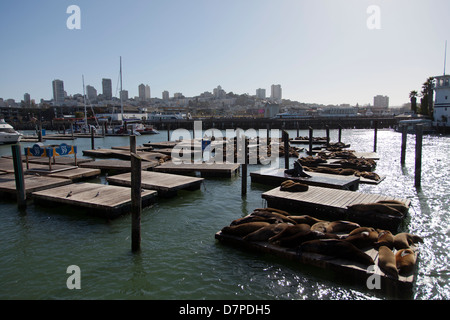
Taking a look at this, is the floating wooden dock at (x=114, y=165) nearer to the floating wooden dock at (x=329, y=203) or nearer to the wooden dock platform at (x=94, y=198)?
the wooden dock platform at (x=94, y=198)

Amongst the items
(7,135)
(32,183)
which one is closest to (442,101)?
(32,183)

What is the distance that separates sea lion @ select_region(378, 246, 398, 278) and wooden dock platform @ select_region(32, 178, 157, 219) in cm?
749

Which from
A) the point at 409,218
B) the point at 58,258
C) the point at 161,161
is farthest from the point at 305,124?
the point at 58,258

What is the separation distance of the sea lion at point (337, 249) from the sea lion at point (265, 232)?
31.5 inches

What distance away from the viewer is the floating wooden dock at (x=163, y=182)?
500 inches

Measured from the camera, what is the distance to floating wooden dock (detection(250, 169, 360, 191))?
41.2 feet

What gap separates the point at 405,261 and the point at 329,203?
12.2 feet

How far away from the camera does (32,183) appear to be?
13000mm

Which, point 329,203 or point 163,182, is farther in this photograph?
point 163,182

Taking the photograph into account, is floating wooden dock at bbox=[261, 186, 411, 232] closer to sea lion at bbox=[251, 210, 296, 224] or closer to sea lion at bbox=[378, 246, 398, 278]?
sea lion at bbox=[251, 210, 296, 224]

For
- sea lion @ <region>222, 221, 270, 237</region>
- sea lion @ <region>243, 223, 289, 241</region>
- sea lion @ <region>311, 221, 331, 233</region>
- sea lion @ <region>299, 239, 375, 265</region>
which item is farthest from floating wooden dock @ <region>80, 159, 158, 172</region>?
sea lion @ <region>299, 239, 375, 265</region>

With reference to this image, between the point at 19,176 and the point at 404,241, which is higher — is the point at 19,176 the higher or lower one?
the higher one

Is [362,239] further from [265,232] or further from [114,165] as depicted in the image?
[114,165]

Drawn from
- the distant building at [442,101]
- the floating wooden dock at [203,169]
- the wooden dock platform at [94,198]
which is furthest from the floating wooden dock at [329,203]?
the distant building at [442,101]
